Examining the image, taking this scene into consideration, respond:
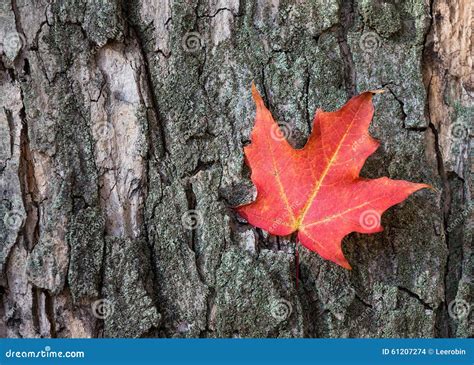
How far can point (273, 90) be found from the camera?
1.88 metres

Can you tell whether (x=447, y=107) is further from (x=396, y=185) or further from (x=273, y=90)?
(x=273, y=90)

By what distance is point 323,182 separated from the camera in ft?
5.69

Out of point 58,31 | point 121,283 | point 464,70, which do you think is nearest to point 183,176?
point 121,283

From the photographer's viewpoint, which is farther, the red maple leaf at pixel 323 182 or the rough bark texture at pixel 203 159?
the rough bark texture at pixel 203 159

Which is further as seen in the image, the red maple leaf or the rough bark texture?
the rough bark texture

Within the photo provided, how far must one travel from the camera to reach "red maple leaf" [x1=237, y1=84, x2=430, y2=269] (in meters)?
1.69

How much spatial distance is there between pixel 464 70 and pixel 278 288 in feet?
3.17

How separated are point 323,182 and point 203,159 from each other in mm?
420

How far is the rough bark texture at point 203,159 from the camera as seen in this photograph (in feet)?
6.02

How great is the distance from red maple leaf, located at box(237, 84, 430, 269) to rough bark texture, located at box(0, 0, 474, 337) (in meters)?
0.12

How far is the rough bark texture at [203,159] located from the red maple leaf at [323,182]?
0.39 ft

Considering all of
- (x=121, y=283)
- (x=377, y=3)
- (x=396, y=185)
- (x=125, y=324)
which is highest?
(x=377, y=3)

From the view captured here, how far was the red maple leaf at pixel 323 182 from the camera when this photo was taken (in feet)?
5.53

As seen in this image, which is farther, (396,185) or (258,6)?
(258,6)
